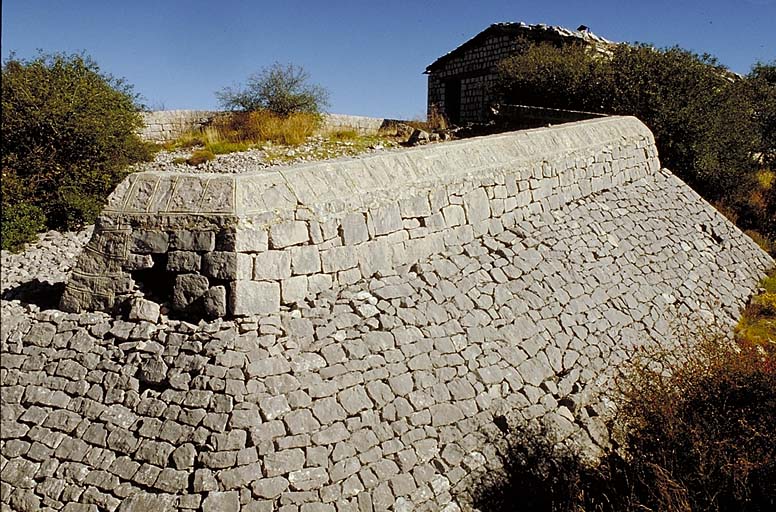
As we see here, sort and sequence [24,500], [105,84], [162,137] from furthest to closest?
[162,137] → [105,84] → [24,500]

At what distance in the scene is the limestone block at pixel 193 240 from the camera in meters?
4.89

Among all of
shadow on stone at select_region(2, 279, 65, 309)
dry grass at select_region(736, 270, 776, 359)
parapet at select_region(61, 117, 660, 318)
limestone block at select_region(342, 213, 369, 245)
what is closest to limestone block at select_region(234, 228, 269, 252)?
parapet at select_region(61, 117, 660, 318)

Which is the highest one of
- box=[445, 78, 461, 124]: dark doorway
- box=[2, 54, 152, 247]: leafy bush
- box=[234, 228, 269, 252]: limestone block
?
box=[445, 78, 461, 124]: dark doorway

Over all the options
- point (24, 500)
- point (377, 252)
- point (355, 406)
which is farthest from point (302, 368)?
point (24, 500)

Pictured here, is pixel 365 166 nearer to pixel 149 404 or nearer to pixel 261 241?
pixel 261 241

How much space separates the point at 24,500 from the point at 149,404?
1088 millimetres

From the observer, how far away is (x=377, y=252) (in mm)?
5766

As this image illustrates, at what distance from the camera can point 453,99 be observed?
23.8 metres

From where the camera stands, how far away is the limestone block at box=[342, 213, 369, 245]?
548cm

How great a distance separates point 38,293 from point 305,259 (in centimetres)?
284

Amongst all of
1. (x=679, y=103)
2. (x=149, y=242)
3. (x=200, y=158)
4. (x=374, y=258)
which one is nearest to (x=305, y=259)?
(x=374, y=258)

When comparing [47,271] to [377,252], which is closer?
[377,252]

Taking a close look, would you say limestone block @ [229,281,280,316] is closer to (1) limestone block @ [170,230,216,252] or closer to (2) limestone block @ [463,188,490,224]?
(1) limestone block @ [170,230,216,252]

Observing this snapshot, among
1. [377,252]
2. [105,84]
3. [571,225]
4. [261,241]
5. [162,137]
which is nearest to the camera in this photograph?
[261,241]
